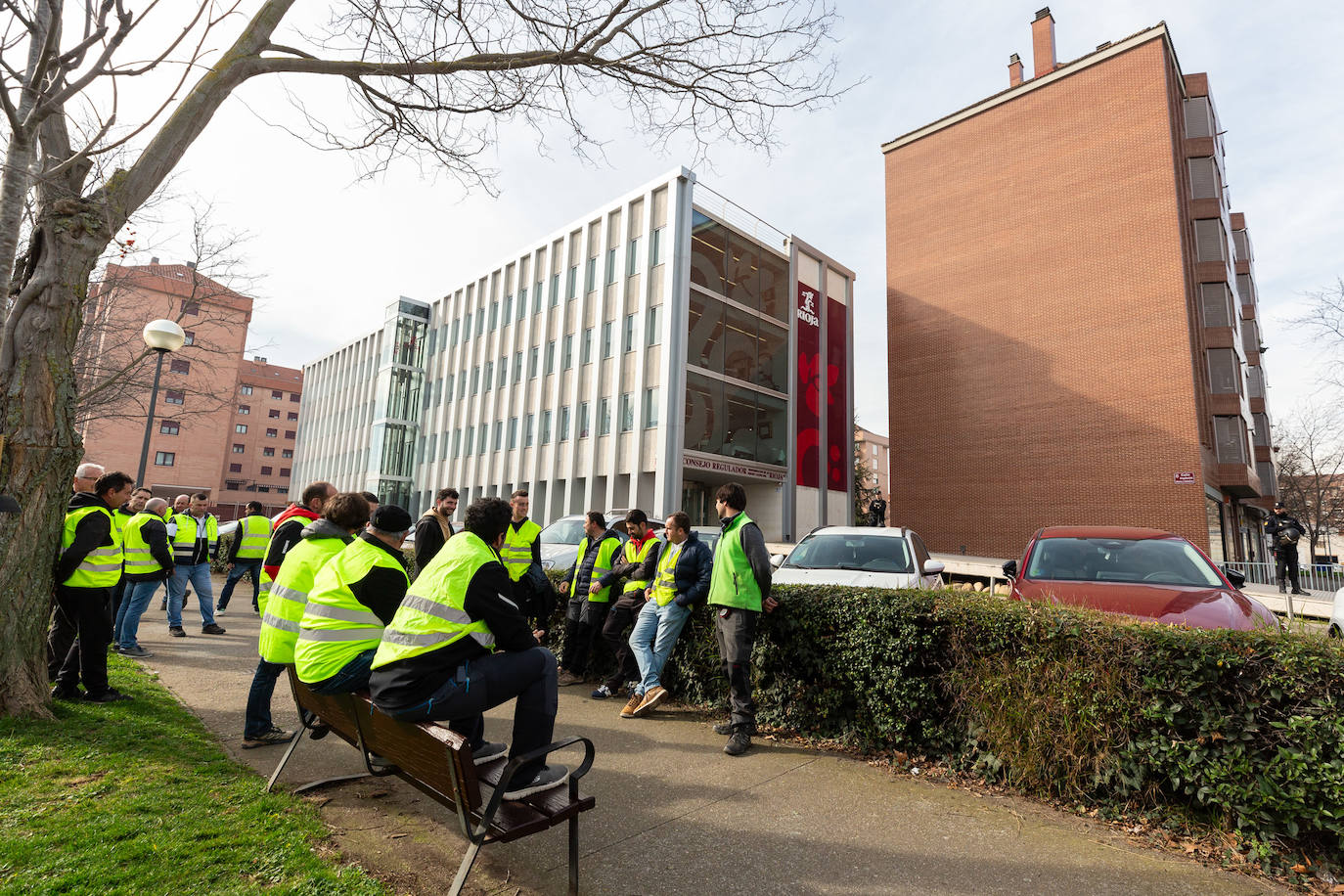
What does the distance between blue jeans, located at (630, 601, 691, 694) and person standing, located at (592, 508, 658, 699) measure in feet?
1.14

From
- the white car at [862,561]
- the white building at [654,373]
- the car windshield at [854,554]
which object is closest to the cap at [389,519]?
the white car at [862,561]

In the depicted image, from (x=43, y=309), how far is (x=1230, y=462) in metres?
34.5

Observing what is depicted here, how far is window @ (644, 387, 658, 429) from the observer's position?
28.1 meters

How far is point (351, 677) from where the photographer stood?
3.65 meters

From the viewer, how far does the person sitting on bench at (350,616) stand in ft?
11.9

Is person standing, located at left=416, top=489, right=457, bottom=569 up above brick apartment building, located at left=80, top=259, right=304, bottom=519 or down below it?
below

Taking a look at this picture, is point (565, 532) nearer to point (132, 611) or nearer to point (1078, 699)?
point (132, 611)

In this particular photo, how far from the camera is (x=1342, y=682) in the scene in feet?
11.0

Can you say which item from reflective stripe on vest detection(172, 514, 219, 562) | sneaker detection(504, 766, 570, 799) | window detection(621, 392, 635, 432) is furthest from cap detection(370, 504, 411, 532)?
window detection(621, 392, 635, 432)

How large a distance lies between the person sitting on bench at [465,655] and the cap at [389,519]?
1.90 feet

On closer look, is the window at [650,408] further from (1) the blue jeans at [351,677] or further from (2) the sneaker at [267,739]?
(1) the blue jeans at [351,677]

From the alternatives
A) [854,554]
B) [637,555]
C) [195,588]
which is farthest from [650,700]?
[195,588]

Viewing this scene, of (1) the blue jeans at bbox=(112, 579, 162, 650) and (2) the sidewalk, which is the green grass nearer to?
(2) the sidewalk

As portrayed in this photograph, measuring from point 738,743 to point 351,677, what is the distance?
2789 mm
